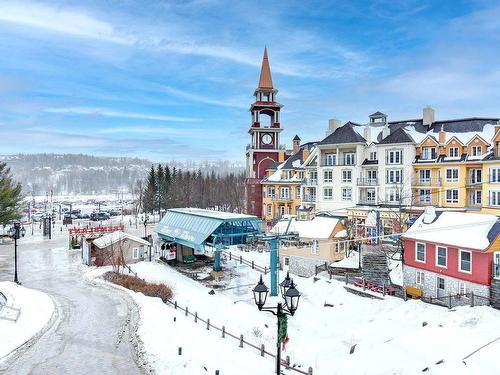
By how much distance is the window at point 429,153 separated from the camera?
45.5m

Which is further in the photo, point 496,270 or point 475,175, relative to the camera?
Answer: point 475,175

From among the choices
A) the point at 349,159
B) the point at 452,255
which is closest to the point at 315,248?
the point at 452,255

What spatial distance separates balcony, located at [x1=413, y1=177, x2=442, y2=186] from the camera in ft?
147

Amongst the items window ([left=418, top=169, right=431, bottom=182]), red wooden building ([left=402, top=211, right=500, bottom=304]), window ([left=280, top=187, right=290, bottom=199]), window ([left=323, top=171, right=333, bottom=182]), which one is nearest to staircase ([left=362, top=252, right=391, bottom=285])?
red wooden building ([left=402, top=211, right=500, bottom=304])

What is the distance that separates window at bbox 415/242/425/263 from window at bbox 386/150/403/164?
824 inches

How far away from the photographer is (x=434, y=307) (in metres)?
24.3

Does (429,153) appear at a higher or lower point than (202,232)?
higher

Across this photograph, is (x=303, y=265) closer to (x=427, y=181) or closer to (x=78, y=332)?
(x=427, y=181)

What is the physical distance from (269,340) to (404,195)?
29105 millimetres

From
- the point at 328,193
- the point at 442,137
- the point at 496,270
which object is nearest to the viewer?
the point at 496,270

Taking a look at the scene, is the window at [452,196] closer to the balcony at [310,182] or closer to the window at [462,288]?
the balcony at [310,182]

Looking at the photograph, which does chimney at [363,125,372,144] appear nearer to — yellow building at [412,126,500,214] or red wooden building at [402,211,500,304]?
yellow building at [412,126,500,214]

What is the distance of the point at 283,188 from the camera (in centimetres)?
6184

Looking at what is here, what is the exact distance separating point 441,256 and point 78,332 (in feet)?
72.4
